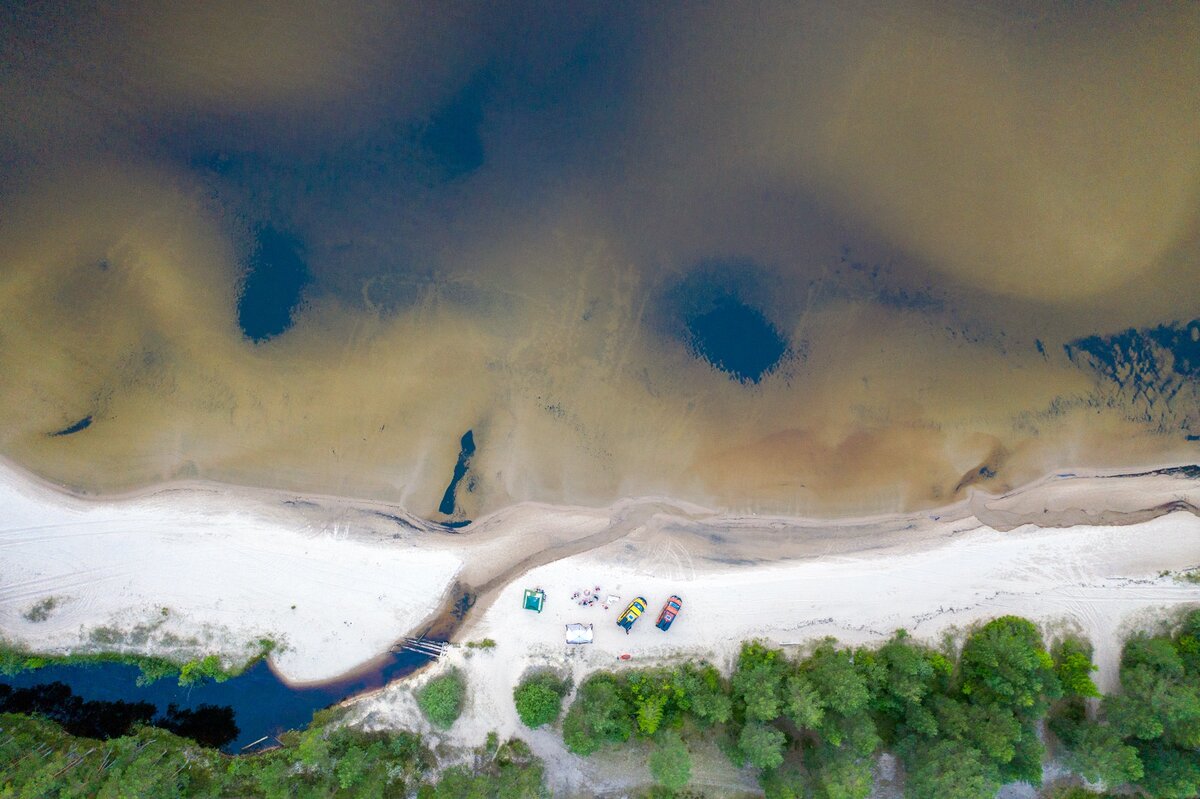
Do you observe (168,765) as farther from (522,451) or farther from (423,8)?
(423,8)

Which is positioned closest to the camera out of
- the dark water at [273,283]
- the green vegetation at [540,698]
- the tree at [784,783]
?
the tree at [784,783]

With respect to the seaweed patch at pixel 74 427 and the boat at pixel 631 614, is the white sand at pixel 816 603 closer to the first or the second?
the boat at pixel 631 614

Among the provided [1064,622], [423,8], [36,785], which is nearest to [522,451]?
[423,8]

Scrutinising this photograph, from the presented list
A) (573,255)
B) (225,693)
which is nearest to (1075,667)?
(573,255)

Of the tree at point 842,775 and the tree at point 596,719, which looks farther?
the tree at point 596,719

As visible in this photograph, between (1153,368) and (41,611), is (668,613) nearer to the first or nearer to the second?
(1153,368)

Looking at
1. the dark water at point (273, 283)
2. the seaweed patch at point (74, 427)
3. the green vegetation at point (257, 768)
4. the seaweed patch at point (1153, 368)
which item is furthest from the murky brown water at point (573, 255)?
the green vegetation at point (257, 768)
